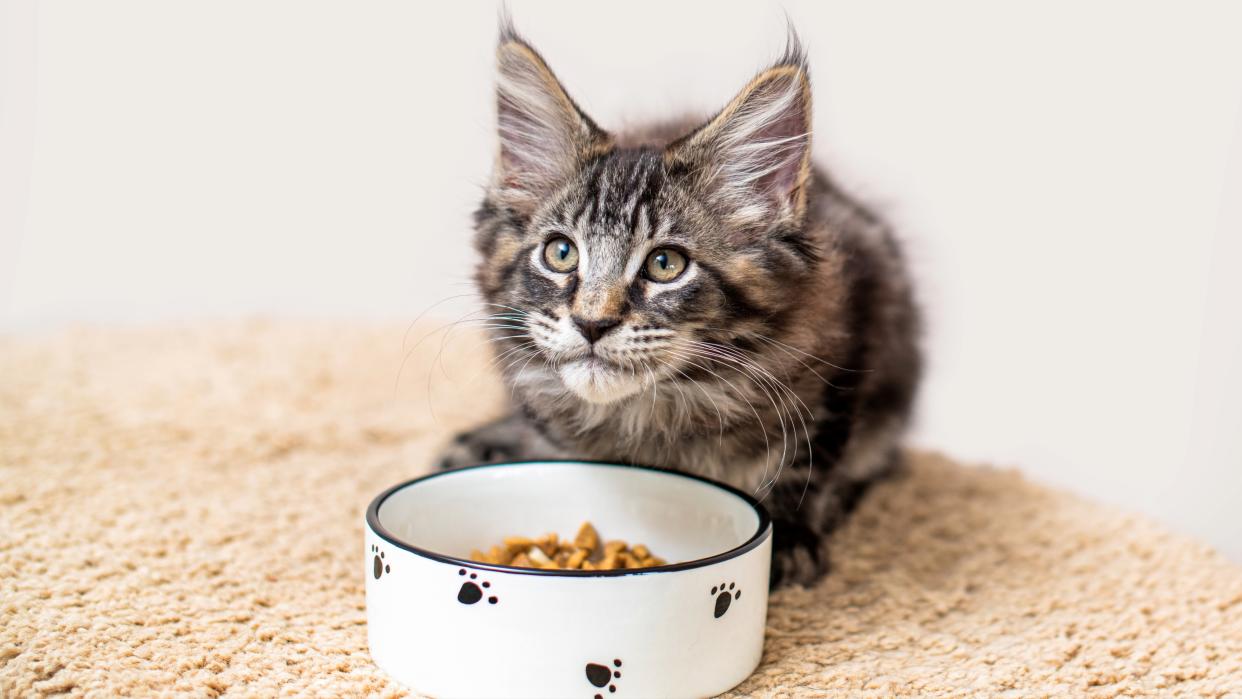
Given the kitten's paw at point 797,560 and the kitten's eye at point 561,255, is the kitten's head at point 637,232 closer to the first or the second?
the kitten's eye at point 561,255

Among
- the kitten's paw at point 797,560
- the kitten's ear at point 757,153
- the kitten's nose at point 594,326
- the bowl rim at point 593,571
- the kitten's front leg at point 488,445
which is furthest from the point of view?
the kitten's front leg at point 488,445

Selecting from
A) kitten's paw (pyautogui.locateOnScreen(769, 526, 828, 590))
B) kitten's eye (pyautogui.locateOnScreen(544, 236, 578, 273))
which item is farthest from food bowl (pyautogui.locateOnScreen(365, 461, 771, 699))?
kitten's eye (pyautogui.locateOnScreen(544, 236, 578, 273))

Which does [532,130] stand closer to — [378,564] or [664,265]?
[664,265]

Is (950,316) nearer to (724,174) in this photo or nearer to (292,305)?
(724,174)

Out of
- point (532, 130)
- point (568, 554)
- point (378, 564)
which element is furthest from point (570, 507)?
point (532, 130)

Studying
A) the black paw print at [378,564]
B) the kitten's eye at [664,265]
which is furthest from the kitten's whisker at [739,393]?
the black paw print at [378,564]

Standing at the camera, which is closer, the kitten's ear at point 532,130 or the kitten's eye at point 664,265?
the kitten's eye at point 664,265
